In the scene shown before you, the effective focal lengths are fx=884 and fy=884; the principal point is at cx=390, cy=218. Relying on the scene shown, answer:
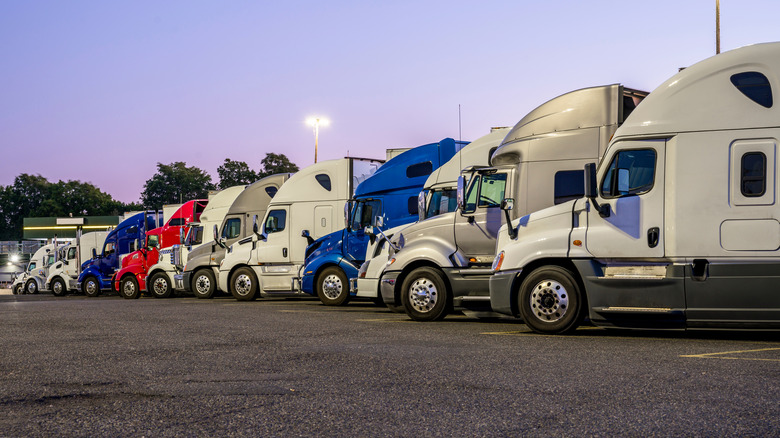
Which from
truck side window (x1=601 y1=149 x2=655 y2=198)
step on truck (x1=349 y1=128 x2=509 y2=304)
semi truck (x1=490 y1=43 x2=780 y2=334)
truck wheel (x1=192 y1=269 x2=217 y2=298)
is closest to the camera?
semi truck (x1=490 y1=43 x2=780 y2=334)

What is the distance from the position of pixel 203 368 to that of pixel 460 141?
11.3 meters

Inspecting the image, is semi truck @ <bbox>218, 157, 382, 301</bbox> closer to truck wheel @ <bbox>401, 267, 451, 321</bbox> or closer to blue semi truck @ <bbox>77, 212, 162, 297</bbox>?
truck wheel @ <bbox>401, 267, 451, 321</bbox>

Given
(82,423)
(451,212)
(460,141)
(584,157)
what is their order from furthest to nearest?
(460,141) < (451,212) < (584,157) < (82,423)

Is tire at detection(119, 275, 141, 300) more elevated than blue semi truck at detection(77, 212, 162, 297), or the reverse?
blue semi truck at detection(77, 212, 162, 297)

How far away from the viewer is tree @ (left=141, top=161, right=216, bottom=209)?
117 metres

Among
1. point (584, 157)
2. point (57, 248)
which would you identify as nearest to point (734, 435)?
point (584, 157)

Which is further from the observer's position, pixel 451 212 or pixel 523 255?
pixel 451 212

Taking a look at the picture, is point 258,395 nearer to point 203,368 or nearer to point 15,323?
point 203,368

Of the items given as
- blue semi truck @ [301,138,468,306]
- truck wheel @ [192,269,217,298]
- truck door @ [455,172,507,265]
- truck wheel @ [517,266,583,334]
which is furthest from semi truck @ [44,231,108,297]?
truck wheel @ [517,266,583,334]

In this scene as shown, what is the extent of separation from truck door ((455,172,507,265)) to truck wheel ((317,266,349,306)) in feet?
20.6

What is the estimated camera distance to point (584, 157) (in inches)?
521

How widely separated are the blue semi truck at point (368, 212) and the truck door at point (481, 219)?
4060 millimetres

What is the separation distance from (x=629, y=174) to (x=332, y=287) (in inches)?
412

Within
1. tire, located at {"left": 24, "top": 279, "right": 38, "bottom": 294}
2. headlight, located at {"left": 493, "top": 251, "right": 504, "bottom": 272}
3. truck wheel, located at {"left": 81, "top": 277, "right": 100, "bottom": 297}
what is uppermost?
headlight, located at {"left": 493, "top": 251, "right": 504, "bottom": 272}
